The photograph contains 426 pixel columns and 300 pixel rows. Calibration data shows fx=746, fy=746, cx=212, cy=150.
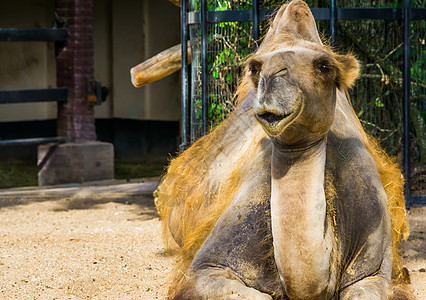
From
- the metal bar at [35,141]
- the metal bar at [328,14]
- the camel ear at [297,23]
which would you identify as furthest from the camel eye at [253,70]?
the metal bar at [35,141]

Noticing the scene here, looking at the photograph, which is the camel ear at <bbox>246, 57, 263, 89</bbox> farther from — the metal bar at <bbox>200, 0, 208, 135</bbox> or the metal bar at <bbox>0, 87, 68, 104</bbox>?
the metal bar at <bbox>0, 87, 68, 104</bbox>

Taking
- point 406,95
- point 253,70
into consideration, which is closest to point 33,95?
point 406,95

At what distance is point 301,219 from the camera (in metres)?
2.79

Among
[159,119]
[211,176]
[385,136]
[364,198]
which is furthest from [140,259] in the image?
[159,119]

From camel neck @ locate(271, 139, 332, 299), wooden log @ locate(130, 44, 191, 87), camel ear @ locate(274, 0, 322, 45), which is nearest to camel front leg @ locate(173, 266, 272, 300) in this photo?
camel neck @ locate(271, 139, 332, 299)

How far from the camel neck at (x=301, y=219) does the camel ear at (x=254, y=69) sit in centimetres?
28

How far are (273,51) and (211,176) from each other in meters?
1.62

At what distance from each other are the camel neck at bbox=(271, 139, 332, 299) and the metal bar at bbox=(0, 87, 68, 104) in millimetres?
6540

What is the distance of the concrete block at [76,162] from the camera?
912 centimetres

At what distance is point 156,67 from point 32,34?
3124 millimetres

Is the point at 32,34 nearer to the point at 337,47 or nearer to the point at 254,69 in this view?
the point at 337,47

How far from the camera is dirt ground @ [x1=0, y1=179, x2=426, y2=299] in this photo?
4.40 meters

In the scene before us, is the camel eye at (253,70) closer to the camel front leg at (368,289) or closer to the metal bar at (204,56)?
the camel front leg at (368,289)

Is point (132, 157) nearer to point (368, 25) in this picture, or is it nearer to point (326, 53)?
point (368, 25)
